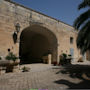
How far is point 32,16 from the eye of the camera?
10.0 metres

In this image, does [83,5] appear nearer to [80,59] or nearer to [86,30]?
[86,30]

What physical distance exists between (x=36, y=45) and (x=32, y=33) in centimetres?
195

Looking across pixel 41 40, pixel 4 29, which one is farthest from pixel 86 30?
pixel 41 40

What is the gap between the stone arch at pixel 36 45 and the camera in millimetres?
12719

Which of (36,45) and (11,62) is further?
(36,45)

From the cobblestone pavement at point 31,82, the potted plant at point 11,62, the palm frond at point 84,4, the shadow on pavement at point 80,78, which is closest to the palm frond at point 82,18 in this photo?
the palm frond at point 84,4

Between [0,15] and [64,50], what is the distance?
873 centimetres

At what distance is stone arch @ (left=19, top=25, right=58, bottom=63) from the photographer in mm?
12719

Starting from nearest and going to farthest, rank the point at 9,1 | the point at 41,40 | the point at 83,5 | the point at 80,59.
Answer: the point at 83,5 → the point at 9,1 → the point at 41,40 → the point at 80,59

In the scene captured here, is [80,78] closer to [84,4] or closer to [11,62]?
[11,62]

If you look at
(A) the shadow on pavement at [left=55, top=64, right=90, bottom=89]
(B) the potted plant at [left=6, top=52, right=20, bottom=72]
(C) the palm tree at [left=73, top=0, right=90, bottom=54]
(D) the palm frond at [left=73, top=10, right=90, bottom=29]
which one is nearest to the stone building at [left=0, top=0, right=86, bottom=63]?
(B) the potted plant at [left=6, top=52, right=20, bottom=72]

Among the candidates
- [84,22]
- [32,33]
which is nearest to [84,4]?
[84,22]

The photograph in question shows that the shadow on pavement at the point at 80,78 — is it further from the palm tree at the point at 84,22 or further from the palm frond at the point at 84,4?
the palm frond at the point at 84,4

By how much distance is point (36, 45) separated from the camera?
14.9 meters
